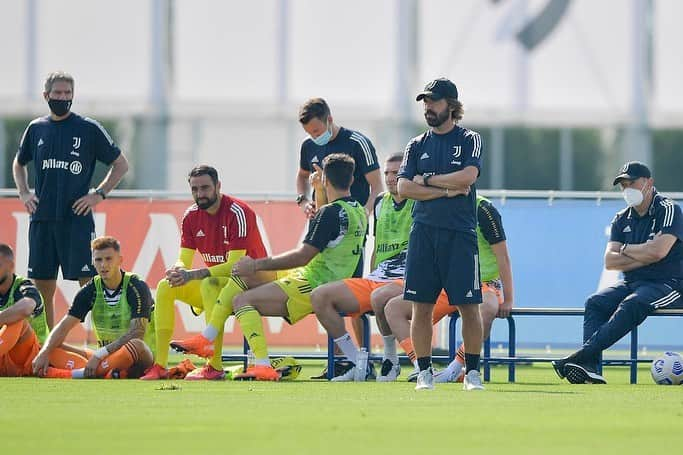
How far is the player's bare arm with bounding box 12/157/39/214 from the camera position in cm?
1262

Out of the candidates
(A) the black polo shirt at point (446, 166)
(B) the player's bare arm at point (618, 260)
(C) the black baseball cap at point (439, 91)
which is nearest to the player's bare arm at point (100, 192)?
(A) the black polo shirt at point (446, 166)

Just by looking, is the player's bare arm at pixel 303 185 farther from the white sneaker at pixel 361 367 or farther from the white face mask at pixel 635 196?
the white face mask at pixel 635 196

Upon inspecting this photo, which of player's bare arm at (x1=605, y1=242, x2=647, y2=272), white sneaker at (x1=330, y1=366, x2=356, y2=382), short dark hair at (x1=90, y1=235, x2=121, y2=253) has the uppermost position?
short dark hair at (x1=90, y1=235, x2=121, y2=253)

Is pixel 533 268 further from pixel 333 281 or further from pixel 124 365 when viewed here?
pixel 124 365

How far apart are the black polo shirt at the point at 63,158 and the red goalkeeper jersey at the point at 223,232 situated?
41.1 inches

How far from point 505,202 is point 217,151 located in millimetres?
11243

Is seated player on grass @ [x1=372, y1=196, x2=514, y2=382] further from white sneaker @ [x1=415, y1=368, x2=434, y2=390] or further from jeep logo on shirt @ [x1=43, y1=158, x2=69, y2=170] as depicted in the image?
jeep logo on shirt @ [x1=43, y1=158, x2=69, y2=170]

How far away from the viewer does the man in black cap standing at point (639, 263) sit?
11.7 m

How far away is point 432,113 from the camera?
9.95 metres

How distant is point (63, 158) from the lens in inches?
497

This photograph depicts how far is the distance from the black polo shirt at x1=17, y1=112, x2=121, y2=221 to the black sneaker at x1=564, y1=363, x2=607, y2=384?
408 cm

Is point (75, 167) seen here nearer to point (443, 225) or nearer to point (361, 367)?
point (361, 367)

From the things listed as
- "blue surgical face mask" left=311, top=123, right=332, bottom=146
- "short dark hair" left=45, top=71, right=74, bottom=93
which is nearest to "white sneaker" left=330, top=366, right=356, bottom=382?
"blue surgical face mask" left=311, top=123, right=332, bottom=146

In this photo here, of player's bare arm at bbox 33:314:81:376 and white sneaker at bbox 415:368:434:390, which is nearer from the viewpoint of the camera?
white sneaker at bbox 415:368:434:390
